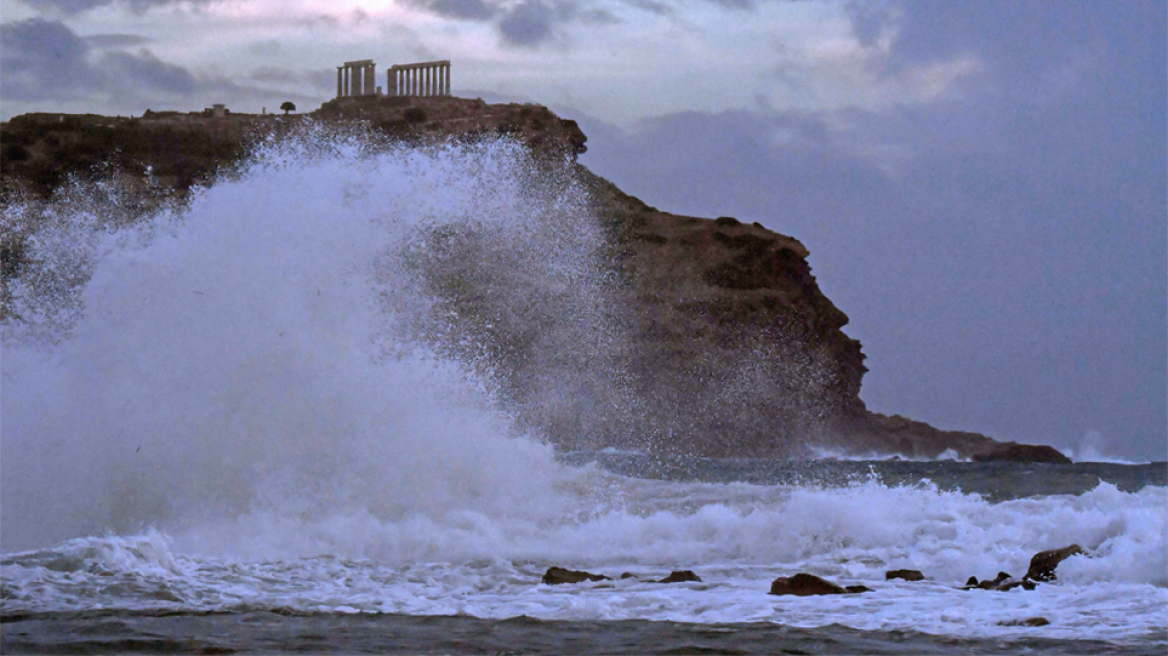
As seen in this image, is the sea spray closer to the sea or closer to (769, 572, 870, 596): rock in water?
the sea

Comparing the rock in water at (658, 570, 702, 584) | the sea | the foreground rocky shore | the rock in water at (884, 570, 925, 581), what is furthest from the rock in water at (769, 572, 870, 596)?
the rock in water at (884, 570, 925, 581)

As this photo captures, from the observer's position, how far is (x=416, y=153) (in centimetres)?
1689

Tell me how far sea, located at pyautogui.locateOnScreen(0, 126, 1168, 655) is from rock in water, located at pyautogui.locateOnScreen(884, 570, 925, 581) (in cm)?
14

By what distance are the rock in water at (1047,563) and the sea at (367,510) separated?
0.14m

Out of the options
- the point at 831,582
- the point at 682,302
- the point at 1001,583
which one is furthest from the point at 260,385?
the point at 682,302

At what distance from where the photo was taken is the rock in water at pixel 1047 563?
883 cm

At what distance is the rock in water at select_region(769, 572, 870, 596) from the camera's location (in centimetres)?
816

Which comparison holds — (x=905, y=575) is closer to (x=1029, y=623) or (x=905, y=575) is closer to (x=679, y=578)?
(x=679, y=578)

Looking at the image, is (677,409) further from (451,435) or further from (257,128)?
(451,435)

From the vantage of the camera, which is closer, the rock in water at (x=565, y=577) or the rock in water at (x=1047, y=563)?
the rock in water at (x=565, y=577)

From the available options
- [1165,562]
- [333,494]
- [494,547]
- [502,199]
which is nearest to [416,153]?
[502,199]

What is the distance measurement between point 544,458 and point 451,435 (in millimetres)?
1307

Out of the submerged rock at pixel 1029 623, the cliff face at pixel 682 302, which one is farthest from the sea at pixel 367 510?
the cliff face at pixel 682 302

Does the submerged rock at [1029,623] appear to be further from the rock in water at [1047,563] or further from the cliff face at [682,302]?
the cliff face at [682,302]
